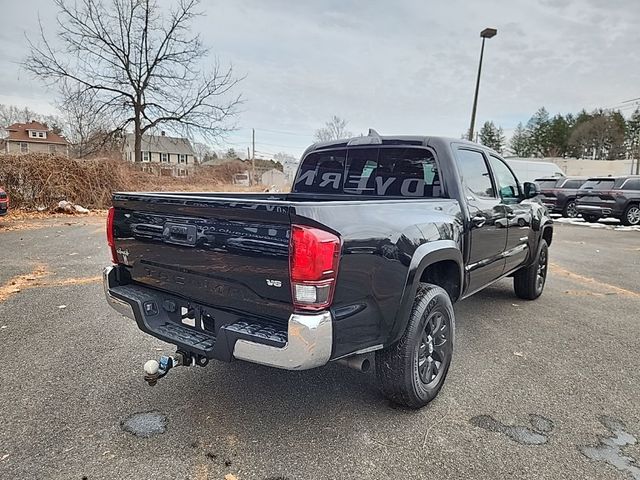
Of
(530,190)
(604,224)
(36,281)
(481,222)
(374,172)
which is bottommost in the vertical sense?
(36,281)

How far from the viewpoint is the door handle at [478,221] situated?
351 cm

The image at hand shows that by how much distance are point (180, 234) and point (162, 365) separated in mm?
793

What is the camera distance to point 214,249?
235cm

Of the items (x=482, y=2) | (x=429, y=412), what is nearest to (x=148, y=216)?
(x=429, y=412)

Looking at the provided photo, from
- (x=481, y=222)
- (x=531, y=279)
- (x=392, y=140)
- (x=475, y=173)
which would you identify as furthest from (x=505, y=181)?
(x=392, y=140)

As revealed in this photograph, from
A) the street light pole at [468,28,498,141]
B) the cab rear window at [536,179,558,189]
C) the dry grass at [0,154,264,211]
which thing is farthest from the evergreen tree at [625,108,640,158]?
the dry grass at [0,154,264,211]

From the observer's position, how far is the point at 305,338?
2.04 m

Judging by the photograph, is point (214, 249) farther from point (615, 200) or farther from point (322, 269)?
point (615, 200)

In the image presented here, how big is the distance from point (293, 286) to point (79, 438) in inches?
61.9

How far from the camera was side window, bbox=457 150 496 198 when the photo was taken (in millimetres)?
3615

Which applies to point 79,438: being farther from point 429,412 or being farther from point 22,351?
point 429,412

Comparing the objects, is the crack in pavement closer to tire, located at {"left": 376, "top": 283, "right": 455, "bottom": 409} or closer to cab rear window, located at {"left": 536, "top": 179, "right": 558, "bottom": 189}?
tire, located at {"left": 376, "top": 283, "right": 455, "bottom": 409}

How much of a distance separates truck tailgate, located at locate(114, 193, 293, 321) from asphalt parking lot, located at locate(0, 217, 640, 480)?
2.57 ft

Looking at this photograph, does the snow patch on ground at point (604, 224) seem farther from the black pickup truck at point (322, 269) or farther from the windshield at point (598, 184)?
the black pickup truck at point (322, 269)
